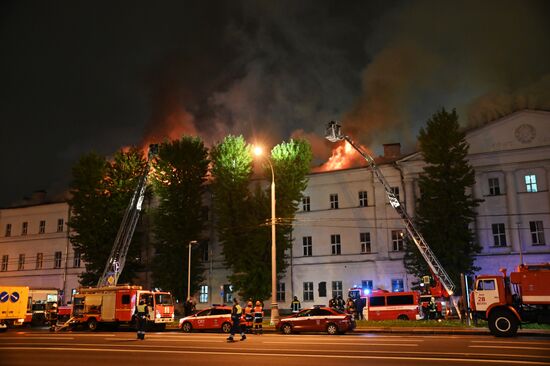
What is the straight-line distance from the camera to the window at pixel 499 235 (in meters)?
39.3

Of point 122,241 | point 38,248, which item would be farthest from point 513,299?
point 38,248

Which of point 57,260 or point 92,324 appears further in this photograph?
point 57,260

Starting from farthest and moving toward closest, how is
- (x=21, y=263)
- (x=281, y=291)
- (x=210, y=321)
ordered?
(x=21, y=263) → (x=281, y=291) → (x=210, y=321)

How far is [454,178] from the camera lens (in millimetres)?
38094

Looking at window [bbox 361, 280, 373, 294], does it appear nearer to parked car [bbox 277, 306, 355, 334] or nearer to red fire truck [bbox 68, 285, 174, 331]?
red fire truck [bbox 68, 285, 174, 331]

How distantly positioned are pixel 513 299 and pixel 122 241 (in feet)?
105

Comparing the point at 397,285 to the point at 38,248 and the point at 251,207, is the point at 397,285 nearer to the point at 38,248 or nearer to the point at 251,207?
the point at 251,207

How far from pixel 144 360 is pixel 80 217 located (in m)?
38.2

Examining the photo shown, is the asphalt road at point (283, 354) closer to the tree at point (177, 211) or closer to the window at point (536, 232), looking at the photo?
the window at point (536, 232)

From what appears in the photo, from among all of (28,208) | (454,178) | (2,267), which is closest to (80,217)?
(28,208)

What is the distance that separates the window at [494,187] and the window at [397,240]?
27.5ft

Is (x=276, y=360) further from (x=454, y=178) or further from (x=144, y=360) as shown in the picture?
(x=454, y=178)

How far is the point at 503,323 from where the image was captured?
2012cm

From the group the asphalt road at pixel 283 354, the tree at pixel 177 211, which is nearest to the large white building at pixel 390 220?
the tree at pixel 177 211
